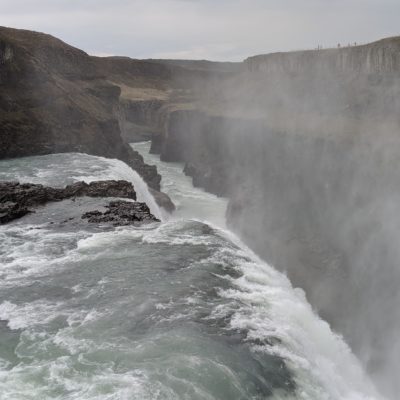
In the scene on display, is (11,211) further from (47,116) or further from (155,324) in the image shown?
(47,116)

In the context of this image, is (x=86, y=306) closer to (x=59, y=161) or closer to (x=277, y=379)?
(x=277, y=379)

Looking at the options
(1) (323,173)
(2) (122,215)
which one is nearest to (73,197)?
(2) (122,215)

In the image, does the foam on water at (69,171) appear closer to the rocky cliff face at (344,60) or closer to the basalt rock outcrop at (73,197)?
the basalt rock outcrop at (73,197)

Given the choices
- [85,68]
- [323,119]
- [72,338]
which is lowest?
[72,338]

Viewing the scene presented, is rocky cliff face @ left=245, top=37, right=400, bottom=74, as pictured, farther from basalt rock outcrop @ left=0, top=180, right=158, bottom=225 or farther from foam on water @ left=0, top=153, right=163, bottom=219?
basalt rock outcrop @ left=0, top=180, right=158, bottom=225

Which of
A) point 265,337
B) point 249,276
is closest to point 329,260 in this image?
point 249,276

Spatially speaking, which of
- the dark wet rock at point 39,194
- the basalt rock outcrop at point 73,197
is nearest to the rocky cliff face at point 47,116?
the dark wet rock at point 39,194
